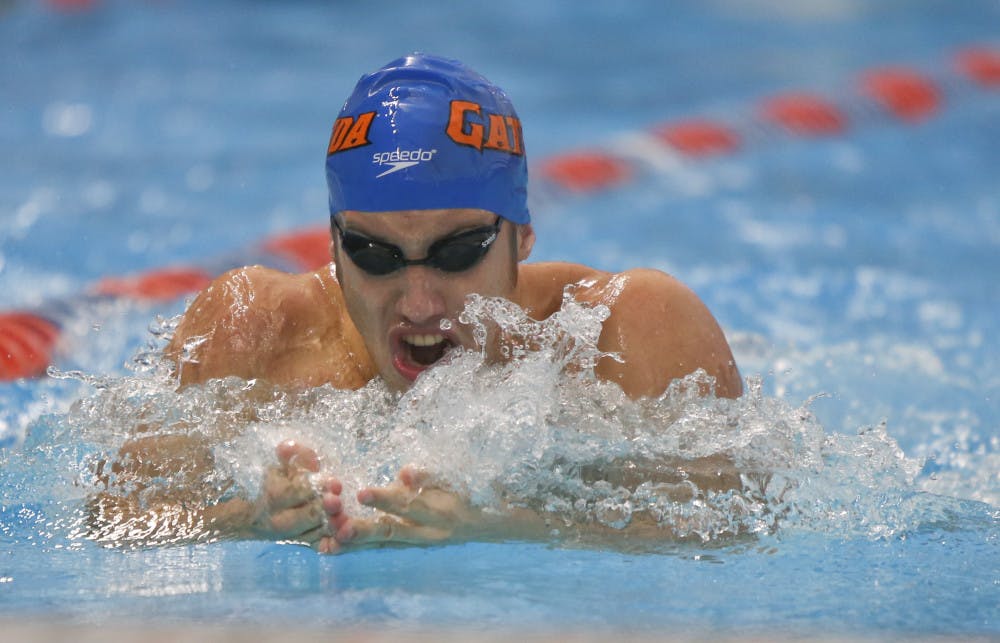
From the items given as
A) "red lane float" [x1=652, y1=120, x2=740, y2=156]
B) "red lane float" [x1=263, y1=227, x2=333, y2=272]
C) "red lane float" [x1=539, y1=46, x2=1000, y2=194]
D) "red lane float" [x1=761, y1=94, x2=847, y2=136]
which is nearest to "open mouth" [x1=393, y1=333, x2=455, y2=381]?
"red lane float" [x1=263, y1=227, x2=333, y2=272]

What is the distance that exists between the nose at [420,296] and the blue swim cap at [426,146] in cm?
12

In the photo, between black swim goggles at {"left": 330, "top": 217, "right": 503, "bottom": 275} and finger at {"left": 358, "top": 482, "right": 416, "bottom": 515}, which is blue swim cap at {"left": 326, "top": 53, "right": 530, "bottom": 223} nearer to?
black swim goggles at {"left": 330, "top": 217, "right": 503, "bottom": 275}

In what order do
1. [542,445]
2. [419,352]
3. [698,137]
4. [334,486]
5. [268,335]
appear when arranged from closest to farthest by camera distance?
[334,486] < [542,445] < [419,352] < [268,335] < [698,137]

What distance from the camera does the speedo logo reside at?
2.28m

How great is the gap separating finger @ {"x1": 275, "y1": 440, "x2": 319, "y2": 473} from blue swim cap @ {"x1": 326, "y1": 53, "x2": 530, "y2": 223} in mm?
544

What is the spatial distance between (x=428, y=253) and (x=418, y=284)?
59mm

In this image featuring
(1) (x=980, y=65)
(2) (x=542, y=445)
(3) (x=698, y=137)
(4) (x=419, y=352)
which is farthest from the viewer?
(1) (x=980, y=65)

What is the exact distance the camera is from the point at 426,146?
7.55 ft

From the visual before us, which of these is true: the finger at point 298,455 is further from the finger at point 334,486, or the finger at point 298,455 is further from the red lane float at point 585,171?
the red lane float at point 585,171

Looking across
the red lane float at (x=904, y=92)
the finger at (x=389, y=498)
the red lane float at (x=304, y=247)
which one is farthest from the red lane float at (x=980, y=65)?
the finger at (x=389, y=498)

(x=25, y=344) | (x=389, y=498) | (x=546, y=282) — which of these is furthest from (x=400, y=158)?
(x=25, y=344)

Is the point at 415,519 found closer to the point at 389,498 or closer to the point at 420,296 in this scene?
the point at 389,498

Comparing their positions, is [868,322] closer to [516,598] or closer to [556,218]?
[556,218]

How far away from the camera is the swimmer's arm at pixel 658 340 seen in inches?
92.7
